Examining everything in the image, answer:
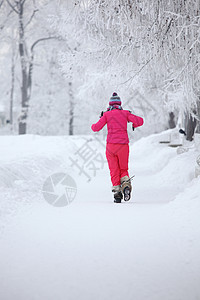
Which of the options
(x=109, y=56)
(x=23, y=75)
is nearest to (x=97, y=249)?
(x=109, y=56)

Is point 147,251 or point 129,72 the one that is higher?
point 129,72

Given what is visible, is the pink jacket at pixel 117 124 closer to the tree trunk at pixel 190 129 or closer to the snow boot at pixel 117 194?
the snow boot at pixel 117 194

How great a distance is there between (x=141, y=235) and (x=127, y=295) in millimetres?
1326

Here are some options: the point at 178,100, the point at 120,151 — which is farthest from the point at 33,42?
the point at 120,151

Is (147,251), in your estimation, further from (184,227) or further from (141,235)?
(184,227)

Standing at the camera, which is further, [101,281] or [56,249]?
[56,249]

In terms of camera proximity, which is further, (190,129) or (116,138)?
(190,129)

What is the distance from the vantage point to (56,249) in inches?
130

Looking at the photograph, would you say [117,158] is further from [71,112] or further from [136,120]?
[71,112]

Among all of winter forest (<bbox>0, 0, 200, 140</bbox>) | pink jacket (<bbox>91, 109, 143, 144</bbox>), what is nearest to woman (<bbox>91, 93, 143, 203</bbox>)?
pink jacket (<bbox>91, 109, 143, 144</bbox>)

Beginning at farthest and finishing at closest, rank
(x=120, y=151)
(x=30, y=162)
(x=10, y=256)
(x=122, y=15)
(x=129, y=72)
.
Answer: (x=30, y=162) → (x=129, y=72) → (x=120, y=151) → (x=122, y=15) → (x=10, y=256)

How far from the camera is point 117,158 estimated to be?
620cm

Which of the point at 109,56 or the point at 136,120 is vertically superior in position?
the point at 109,56

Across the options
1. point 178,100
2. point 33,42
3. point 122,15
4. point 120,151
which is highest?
point 33,42
